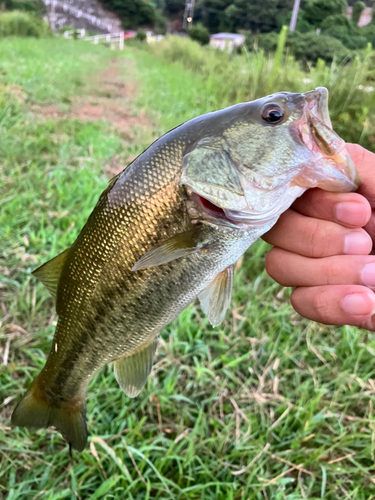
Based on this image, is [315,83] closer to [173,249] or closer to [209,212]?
[209,212]

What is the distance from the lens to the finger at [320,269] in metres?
1.07

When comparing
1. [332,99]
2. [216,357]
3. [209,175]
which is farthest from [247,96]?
[209,175]

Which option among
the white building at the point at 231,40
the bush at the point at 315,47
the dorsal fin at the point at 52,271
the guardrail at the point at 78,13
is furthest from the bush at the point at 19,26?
the dorsal fin at the point at 52,271

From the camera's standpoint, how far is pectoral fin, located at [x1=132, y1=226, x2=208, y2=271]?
38.0 inches

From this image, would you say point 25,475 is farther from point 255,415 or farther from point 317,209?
point 317,209

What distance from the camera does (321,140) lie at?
0.91m

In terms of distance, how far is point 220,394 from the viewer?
6.03ft

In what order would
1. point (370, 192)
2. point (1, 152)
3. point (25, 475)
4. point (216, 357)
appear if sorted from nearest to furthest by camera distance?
1. point (370, 192)
2. point (25, 475)
3. point (216, 357)
4. point (1, 152)

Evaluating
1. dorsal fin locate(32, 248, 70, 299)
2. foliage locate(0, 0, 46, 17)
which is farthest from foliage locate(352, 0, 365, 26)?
foliage locate(0, 0, 46, 17)

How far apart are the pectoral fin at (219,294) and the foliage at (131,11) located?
124ft

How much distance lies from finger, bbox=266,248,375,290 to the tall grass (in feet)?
6.71

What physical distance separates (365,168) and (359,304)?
0.44 meters

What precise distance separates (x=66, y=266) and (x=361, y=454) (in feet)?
5.47

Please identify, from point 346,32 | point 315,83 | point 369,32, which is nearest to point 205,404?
point 315,83
